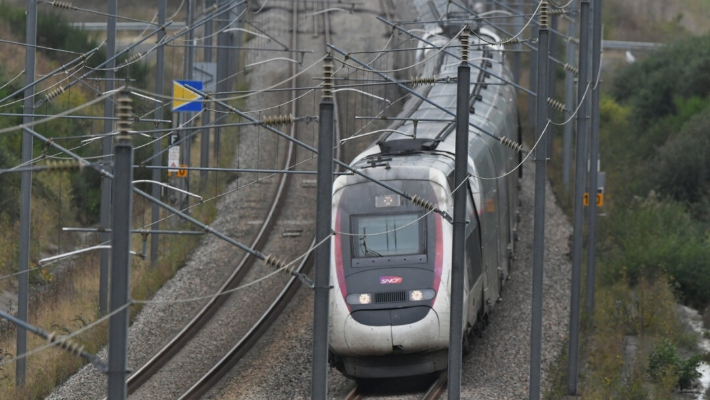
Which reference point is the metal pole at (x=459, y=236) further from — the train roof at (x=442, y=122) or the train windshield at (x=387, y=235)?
the train windshield at (x=387, y=235)

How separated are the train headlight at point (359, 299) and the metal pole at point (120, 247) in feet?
24.1

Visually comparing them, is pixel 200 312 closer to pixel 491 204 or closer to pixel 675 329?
pixel 491 204

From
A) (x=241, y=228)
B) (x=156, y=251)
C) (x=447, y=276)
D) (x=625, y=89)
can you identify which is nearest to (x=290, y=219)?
(x=241, y=228)

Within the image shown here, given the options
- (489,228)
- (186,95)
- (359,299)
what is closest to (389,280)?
(359,299)

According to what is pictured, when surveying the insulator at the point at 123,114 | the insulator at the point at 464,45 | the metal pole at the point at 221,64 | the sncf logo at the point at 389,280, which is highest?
the metal pole at the point at 221,64

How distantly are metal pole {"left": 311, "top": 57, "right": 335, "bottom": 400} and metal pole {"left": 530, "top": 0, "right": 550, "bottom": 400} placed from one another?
472 centimetres

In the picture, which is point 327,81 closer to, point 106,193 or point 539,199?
point 539,199

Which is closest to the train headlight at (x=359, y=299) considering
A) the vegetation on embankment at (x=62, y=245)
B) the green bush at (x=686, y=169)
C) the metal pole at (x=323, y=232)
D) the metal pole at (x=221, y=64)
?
the vegetation on embankment at (x=62, y=245)

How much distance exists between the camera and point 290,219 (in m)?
27.2

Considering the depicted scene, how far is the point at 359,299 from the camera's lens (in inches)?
632

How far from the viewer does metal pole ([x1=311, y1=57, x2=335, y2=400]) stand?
36.6ft

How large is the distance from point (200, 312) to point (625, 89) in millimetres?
28086

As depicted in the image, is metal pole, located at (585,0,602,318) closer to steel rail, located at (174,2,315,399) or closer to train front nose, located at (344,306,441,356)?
steel rail, located at (174,2,315,399)

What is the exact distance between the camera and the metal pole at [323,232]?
36.6ft
